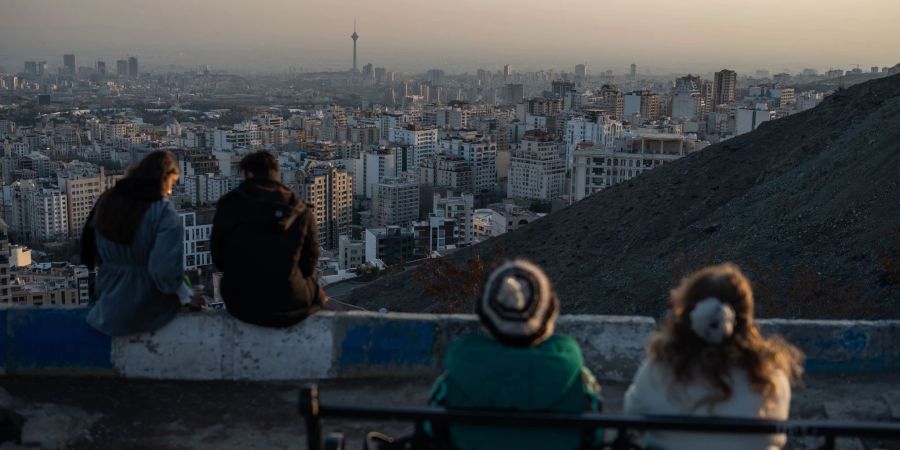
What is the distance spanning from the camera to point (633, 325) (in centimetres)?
359

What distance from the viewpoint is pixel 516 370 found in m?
2.03

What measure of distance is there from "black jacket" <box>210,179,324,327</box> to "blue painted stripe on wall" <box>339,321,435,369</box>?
0.25m

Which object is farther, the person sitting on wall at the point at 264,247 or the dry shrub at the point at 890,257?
the dry shrub at the point at 890,257

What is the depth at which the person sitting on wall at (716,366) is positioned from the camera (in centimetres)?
198

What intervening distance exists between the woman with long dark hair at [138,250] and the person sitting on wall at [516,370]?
1.69m

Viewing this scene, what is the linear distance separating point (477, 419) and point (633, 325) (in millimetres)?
1837

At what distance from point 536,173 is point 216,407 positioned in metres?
64.3

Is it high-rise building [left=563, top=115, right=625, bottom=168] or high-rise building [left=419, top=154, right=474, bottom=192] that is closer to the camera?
high-rise building [left=419, top=154, right=474, bottom=192]

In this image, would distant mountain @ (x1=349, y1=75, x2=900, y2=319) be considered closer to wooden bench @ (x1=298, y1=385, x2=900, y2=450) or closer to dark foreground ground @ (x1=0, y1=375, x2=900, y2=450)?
dark foreground ground @ (x1=0, y1=375, x2=900, y2=450)

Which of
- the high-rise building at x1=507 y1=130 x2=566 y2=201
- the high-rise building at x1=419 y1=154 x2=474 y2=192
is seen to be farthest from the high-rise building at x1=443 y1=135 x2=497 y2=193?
the high-rise building at x1=507 y1=130 x2=566 y2=201

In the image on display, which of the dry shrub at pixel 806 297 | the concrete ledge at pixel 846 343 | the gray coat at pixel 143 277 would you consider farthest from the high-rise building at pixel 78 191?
the concrete ledge at pixel 846 343

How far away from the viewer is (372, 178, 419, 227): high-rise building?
61.2 meters

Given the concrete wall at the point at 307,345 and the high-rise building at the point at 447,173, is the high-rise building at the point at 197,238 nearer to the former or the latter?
the concrete wall at the point at 307,345

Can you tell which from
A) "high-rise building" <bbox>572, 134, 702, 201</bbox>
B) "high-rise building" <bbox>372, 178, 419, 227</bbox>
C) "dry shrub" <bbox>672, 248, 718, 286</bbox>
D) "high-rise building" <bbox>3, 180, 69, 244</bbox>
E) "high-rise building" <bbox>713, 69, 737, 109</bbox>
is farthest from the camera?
"high-rise building" <bbox>713, 69, 737, 109</bbox>
